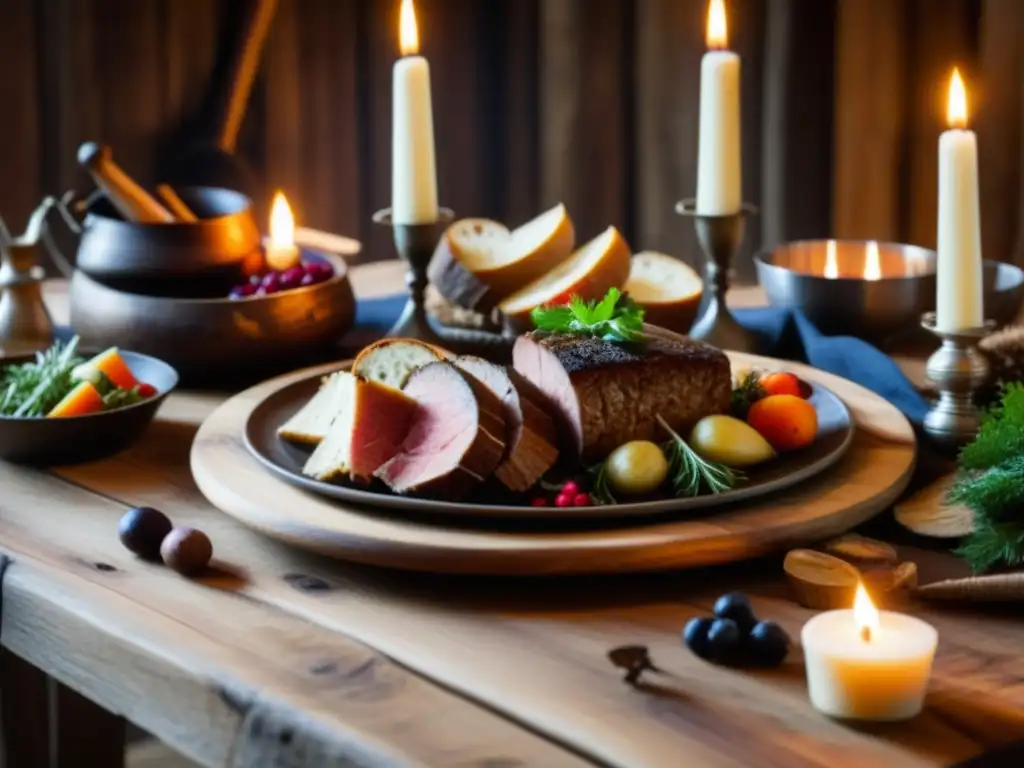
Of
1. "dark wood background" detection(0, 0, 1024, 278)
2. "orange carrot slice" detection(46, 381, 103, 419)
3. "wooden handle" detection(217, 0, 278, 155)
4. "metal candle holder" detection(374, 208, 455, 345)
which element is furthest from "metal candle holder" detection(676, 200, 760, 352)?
"wooden handle" detection(217, 0, 278, 155)

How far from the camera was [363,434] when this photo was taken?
1.44 metres

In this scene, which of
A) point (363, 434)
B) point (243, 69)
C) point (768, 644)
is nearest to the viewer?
point (768, 644)

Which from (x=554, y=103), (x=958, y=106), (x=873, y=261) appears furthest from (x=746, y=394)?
(x=554, y=103)

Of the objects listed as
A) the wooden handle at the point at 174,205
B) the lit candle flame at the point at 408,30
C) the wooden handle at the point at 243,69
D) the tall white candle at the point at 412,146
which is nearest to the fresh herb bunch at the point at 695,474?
the tall white candle at the point at 412,146

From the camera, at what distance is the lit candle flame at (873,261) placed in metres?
2.22

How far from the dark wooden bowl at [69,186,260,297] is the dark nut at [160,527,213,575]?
0.69 meters

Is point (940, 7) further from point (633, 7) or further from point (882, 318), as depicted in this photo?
point (882, 318)

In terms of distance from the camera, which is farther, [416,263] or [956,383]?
[416,263]

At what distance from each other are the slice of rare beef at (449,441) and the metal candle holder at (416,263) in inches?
23.8

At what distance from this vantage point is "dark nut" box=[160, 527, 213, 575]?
1353 mm

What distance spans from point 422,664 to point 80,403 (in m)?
0.70

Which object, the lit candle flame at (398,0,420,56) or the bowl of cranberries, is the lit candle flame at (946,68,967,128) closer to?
the lit candle flame at (398,0,420,56)

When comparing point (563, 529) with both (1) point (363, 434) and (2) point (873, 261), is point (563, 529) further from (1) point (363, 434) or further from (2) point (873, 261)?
(2) point (873, 261)

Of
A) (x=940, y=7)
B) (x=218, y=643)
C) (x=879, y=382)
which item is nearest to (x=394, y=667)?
(x=218, y=643)
